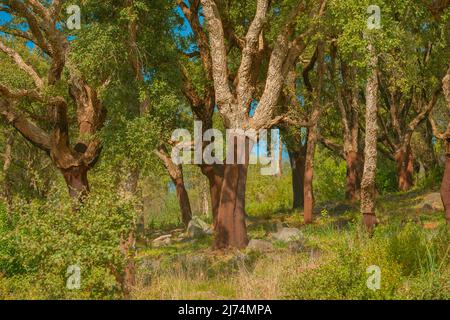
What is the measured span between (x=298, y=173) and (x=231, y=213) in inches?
464

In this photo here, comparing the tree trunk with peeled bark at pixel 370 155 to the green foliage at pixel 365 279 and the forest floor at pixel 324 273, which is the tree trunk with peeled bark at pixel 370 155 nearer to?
the forest floor at pixel 324 273

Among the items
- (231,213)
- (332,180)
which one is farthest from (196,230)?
(332,180)

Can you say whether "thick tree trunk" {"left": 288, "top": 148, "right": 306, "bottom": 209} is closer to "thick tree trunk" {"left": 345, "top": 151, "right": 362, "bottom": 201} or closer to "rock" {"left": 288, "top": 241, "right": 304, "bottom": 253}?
"thick tree trunk" {"left": 345, "top": 151, "right": 362, "bottom": 201}

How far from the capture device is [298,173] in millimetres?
27828

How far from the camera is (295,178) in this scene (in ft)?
92.4

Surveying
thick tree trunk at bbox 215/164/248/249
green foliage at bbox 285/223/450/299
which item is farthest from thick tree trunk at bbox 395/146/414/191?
green foliage at bbox 285/223/450/299

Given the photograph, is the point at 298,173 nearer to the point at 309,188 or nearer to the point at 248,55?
the point at 309,188

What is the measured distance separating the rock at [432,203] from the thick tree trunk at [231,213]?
9.51 meters

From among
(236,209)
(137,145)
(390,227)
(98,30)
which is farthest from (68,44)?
(390,227)

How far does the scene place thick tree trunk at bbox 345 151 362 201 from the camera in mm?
26859

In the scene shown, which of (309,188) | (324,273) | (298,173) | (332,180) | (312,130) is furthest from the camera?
(332,180)

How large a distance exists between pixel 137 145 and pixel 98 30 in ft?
10.9
